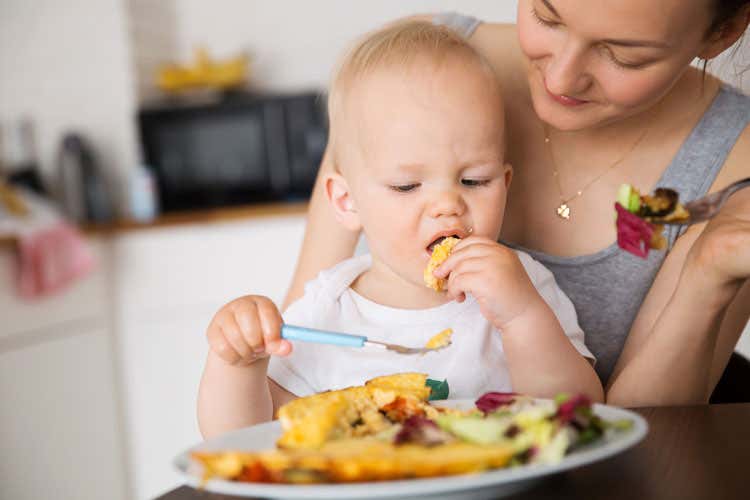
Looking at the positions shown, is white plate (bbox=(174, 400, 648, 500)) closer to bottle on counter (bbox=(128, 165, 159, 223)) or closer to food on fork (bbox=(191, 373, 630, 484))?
food on fork (bbox=(191, 373, 630, 484))

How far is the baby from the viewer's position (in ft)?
3.33

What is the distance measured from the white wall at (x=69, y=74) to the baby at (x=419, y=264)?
7.90 ft

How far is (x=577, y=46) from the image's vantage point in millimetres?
1062

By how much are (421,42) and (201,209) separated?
2.30 metres

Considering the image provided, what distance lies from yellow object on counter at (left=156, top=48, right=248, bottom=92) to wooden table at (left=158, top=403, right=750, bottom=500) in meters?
2.90

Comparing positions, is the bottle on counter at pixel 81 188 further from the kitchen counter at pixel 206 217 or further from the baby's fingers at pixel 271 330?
the baby's fingers at pixel 271 330

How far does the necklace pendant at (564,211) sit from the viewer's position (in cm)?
140

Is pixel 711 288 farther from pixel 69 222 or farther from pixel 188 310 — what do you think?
pixel 69 222

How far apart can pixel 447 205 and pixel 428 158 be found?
0.21ft

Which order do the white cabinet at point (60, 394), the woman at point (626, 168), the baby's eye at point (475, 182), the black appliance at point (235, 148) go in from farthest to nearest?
1. the black appliance at point (235, 148)
2. the white cabinet at point (60, 394)
3. the baby's eye at point (475, 182)
4. the woman at point (626, 168)

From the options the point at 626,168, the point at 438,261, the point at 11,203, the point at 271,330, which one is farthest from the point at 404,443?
the point at 11,203

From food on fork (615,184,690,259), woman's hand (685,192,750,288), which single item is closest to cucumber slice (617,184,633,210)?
food on fork (615,184,690,259)

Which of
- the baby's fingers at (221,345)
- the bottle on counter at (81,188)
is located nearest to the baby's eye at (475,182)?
the baby's fingers at (221,345)

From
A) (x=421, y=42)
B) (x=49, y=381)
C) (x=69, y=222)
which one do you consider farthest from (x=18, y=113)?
(x=421, y=42)
